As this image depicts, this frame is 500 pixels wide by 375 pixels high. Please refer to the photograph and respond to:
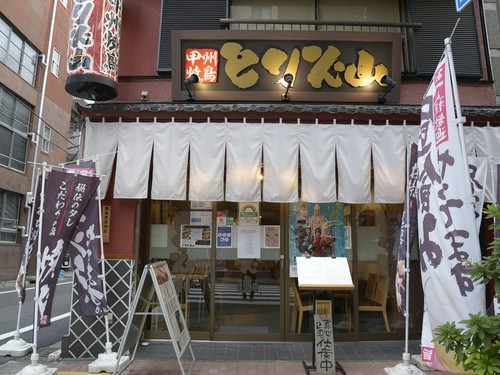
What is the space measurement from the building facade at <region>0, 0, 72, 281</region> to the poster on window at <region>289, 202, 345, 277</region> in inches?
664

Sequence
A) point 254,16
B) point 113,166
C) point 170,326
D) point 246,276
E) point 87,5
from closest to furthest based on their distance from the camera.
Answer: point 170,326
point 87,5
point 113,166
point 246,276
point 254,16

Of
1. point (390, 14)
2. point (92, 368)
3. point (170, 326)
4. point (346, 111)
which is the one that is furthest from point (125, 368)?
point (390, 14)

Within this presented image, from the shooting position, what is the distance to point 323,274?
6.44 meters

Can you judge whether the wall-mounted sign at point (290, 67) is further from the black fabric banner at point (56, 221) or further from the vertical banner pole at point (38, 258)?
the vertical banner pole at point (38, 258)

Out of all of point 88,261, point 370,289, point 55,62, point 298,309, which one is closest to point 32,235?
point 88,261

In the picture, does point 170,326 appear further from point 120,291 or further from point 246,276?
point 246,276

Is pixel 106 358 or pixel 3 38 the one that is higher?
pixel 3 38

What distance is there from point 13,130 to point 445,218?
24578mm

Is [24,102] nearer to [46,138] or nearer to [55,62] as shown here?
[46,138]

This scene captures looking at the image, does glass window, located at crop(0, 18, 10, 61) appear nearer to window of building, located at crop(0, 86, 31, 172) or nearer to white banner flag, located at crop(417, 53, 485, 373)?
window of building, located at crop(0, 86, 31, 172)

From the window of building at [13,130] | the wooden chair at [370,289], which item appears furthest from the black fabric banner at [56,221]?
the window of building at [13,130]

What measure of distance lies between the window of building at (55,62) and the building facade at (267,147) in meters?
21.3

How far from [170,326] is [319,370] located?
266 centimetres

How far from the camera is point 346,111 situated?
761 centimetres
